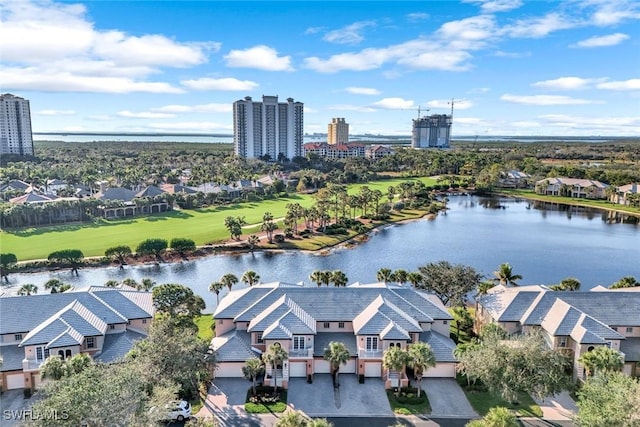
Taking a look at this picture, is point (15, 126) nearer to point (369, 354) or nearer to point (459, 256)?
point (459, 256)

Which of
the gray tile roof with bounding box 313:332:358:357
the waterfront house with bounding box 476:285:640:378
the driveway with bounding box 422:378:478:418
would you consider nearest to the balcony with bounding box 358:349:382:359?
the gray tile roof with bounding box 313:332:358:357

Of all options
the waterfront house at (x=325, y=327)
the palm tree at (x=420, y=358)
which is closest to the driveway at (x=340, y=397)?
the waterfront house at (x=325, y=327)

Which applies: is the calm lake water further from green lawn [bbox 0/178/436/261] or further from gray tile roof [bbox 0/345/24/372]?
gray tile roof [bbox 0/345/24/372]

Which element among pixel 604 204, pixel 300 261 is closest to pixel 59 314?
pixel 300 261

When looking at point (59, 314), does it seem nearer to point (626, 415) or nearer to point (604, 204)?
point (626, 415)

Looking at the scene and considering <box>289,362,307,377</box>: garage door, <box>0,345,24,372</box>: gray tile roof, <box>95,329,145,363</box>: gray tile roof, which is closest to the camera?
<box>0,345,24,372</box>: gray tile roof

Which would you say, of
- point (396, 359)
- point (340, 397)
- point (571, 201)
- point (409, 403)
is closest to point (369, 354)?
point (396, 359)
